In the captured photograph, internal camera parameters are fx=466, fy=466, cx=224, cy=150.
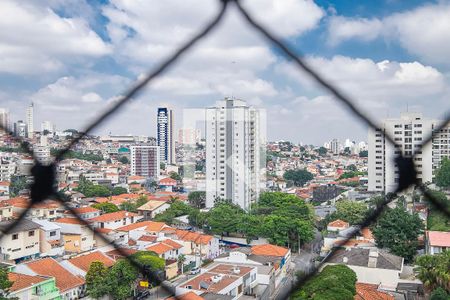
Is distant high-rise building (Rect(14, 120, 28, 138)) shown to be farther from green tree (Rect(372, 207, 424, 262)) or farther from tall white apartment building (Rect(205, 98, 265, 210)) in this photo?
green tree (Rect(372, 207, 424, 262))

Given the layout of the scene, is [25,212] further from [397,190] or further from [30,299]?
[30,299]

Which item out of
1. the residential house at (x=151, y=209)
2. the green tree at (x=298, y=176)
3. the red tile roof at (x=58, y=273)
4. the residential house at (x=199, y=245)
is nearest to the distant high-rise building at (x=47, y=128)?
the red tile roof at (x=58, y=273)

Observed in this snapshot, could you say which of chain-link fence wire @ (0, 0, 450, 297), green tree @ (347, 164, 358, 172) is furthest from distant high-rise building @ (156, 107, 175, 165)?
green tree @ (347, 164, 358, 172)

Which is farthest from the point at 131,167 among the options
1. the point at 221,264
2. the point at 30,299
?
the point at 30,299

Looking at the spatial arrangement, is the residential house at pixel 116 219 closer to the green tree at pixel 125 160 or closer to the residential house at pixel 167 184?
the residential house at pixel 167 184

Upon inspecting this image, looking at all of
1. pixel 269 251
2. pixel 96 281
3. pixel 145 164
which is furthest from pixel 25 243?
pixel 145 164

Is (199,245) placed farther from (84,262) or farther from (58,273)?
(58,273)
